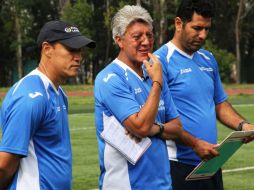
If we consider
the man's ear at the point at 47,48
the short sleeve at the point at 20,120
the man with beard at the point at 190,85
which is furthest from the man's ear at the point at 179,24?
the short sleeve at the point at 20,120

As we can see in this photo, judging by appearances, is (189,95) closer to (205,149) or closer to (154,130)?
(205,149)

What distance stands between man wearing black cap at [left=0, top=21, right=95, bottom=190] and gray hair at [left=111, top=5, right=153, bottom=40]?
0.93 feet

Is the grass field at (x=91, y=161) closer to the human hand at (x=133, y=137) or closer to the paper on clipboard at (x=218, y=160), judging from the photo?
the paper on clipboard at (x=218, y=160)

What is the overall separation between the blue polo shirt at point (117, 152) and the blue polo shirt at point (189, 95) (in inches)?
36.2

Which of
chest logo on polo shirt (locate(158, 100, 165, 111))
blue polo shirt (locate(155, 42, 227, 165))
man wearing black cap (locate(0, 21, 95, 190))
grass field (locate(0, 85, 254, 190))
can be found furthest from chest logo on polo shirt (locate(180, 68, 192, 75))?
grass field (locate(0, 85, 254, 190))

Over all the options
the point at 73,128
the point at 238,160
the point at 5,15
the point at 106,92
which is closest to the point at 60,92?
the point at 106,92

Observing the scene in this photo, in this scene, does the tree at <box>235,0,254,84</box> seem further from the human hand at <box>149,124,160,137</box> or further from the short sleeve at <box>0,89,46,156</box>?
the short sleeve at <box>0,89,46,156</box>

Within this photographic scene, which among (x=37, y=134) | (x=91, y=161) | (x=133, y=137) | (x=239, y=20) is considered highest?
(x=37, y=134)

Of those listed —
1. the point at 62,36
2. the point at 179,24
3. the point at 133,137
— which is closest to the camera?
the point at 62,36

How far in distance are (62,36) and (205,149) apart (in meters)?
1.51

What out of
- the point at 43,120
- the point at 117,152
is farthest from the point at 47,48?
the point at 117,152

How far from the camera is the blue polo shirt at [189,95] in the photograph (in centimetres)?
573

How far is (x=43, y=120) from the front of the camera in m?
4.27

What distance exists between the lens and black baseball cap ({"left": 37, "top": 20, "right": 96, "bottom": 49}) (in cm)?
449
